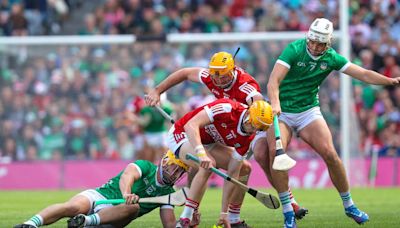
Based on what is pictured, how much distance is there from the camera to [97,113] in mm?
20406

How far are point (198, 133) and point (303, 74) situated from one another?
69.7 inches

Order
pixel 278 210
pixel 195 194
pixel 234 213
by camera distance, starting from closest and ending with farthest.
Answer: pixel 195 194 → pixel 234 213 → pixel 278 210

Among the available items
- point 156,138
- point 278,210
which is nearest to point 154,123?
point 156,138

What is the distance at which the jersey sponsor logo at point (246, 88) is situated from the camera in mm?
10719

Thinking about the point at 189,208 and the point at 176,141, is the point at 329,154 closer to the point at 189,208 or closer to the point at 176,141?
the point at 176,141

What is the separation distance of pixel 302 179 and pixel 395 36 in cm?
392

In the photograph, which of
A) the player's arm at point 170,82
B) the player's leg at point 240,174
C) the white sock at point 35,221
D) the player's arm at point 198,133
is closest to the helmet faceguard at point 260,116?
the player's arm at point 198,133

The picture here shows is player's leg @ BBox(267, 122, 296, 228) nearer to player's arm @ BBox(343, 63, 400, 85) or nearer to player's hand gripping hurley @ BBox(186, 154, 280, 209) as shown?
player's hand gripping hurley @ BBox(186, 154, 280, 209)

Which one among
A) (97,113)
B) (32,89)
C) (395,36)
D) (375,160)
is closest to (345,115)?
(375,160)

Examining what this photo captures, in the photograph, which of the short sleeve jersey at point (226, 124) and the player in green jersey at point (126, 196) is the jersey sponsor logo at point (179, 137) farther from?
the player in green jersey at point (126, 196)

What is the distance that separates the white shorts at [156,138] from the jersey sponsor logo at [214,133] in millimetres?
7895

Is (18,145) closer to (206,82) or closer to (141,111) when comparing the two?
(141,111)

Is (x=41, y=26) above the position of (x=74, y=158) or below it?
above

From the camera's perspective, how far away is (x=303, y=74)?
1083cm
